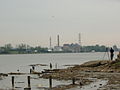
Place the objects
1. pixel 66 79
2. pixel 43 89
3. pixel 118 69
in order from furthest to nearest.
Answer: pixel 118 69 < pixel 66 79 < pixel 43 89

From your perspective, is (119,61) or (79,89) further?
(119,61)

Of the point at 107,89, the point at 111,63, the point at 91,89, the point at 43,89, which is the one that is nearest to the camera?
the point at 107,89

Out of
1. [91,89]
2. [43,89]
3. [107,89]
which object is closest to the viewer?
[107,89]

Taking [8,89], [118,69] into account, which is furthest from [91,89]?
[118,69]

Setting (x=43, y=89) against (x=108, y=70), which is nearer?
(x=43, y=89)

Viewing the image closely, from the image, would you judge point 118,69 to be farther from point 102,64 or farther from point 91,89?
point 91,89

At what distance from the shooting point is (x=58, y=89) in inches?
1715

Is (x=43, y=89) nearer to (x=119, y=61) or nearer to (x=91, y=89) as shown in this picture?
(x=91, y=89)

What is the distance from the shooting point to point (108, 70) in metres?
64.3

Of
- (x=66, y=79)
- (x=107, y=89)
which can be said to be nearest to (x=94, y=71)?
(x=66, y=79)

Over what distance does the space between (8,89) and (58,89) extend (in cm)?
790

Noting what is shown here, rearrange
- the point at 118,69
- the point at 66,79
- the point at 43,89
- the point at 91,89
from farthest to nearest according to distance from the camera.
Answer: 1. the point at 118,69
2. the point at 66,79
3. the point at 43,89
4. the point at 91,89

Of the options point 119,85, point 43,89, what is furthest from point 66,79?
point 119,85

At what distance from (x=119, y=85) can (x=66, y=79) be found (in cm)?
1407
